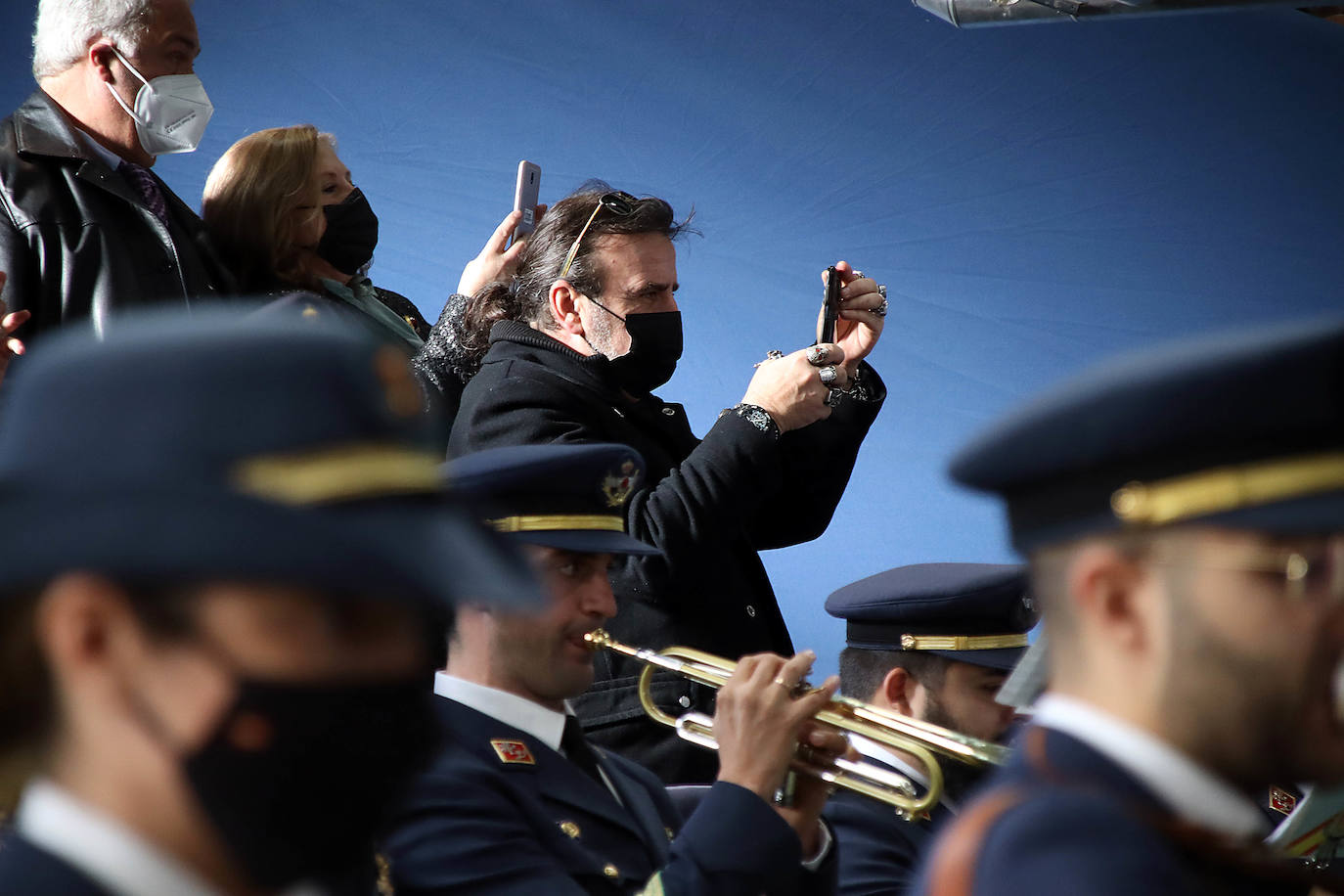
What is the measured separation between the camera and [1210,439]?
1146 millimetres

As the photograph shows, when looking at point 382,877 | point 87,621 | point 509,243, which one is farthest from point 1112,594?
point 509,243

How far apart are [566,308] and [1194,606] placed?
8.67ft

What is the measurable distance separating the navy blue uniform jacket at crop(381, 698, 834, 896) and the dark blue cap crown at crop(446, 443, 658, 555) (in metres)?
0.31

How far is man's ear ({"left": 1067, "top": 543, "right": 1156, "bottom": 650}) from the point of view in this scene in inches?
45.6

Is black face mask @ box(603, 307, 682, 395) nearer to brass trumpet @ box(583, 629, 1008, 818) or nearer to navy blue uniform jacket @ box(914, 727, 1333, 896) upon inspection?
brass trumpet @ box(583, 629, 1008, 818)

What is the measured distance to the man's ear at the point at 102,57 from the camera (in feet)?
10.3

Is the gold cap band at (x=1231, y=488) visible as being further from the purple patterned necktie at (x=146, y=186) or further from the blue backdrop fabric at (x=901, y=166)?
the blue backdrop fabric at (x=901, y=166)

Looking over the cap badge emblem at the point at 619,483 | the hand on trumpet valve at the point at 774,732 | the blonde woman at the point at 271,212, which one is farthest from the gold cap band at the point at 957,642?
the blonde woman at the point at 271,212

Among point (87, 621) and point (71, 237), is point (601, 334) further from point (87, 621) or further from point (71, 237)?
point (87, 621)

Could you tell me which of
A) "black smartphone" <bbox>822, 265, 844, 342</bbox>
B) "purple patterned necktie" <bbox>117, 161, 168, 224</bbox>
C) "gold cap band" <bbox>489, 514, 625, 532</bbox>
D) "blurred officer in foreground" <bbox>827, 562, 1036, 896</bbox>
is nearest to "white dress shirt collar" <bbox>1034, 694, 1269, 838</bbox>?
"gold cap band" <bbox>489, 514, 625, 532</bbox>

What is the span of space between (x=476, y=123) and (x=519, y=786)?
3.73m

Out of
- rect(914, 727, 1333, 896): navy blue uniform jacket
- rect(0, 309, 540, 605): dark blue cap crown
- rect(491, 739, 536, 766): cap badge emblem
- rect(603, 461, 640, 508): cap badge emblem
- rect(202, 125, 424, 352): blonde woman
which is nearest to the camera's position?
rect(0, 309, 540, 605): dark blue cap crown

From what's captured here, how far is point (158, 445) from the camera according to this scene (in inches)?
37.4

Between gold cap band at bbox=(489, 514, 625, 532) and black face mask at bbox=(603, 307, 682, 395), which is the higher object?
black face mask at bbox=(603, 307, 682, 395)
